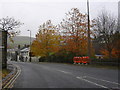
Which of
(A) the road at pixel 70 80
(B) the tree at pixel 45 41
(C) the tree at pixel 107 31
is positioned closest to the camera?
(A) the road at pixel 70 80

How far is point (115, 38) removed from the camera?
32750 millimetres

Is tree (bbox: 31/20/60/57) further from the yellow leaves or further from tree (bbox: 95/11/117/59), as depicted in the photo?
tree (bbox: 95/11/117/59)

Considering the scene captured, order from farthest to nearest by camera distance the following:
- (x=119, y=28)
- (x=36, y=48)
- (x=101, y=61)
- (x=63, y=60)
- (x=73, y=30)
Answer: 1. (x=36, y=48)
2. (x=63, y=60)
3. (x=73, y=30)
4. (x=119, y=28)
5. (x=101, y=61)

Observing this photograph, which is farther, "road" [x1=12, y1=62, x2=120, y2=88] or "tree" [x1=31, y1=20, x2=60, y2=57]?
"tree" [x1=31, y1=20, x2=60, y2=57]

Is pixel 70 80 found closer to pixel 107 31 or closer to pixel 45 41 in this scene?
pixel 107 31

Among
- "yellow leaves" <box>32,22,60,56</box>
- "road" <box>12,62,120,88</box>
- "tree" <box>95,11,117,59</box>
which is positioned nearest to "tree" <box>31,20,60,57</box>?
"yellow leaves" <box>32,22,60,56</box>

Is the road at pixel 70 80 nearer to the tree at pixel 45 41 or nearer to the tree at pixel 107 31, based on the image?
the tree at pixel 107 31

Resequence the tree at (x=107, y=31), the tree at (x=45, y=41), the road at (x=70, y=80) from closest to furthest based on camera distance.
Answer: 1. the road at (x=70, y=80)
2. the tree at (x=107, y=31)
3. the tree at (x=45, y=41)

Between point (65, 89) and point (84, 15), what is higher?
point (84, 15)

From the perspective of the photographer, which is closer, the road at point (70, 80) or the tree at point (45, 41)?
the road at point (70, 80)

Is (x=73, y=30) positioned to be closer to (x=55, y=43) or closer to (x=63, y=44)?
(x=63, y=44)

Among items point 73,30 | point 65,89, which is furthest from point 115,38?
point 65,89

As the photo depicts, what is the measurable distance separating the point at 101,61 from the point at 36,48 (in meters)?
27.5

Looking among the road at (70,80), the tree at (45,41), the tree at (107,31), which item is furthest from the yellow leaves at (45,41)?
the road at (70,80)
